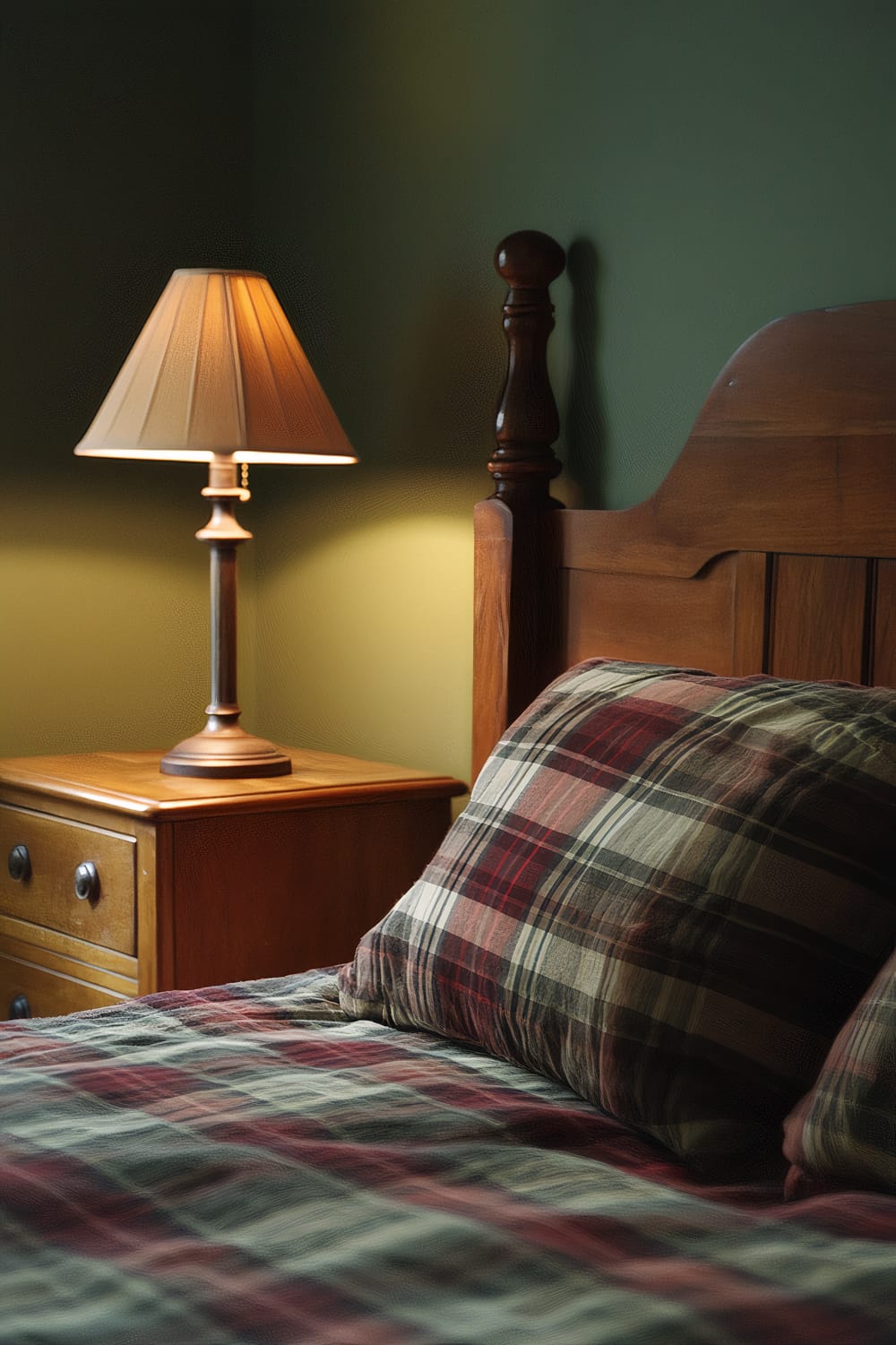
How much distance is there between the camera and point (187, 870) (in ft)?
6.49

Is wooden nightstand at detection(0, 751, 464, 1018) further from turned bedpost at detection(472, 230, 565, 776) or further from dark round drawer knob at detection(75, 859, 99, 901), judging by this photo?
turned bedpost at detection(472, 230, 565, 776)

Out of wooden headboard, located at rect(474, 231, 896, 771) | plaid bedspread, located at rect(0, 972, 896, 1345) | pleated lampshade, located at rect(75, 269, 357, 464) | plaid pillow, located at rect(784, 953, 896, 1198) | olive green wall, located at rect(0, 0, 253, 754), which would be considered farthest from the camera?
olive green wall, located at rect(0, 0, 253, 754)

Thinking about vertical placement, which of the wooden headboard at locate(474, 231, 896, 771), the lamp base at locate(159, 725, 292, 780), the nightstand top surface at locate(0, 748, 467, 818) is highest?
the wooden headboard at locate(474, 231, 896, 771)

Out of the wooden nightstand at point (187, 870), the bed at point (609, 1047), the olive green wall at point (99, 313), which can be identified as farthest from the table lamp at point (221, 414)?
the bed at point (609, 1047)

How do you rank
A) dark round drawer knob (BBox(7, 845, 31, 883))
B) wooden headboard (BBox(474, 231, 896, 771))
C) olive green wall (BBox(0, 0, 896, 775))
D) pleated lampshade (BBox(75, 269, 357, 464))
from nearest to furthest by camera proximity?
wooden headboard (BBox(474, 231, 896, 771)) → olive green wall (BBox(0, 0, 896, 775)) → pleated lampshade (BBox(75, 269, 357, 464)) → dark round drawer knob (BBox(7, 845, 31, 883))

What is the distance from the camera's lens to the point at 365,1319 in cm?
84

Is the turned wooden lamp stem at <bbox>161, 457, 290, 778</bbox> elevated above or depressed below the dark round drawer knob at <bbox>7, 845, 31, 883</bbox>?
above

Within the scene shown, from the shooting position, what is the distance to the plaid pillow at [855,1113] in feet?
3.39

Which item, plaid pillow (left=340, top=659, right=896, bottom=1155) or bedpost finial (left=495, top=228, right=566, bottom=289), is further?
bedpost finial (left=495, top=228, right=566, bottom=289)

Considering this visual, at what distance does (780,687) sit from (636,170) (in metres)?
0.87

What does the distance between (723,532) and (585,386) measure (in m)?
0.39

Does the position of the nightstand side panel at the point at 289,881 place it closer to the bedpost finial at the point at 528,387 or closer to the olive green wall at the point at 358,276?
the olive green wall at the point at 358,276

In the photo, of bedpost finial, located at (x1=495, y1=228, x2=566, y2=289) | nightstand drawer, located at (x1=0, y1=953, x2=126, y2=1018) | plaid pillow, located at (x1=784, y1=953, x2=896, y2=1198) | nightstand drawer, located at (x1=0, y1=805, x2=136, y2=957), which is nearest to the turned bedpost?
bedpost finial, located at (x1=495, y1=228, x2=566, y2=289)

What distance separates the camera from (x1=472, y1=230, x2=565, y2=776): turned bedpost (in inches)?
79.2
